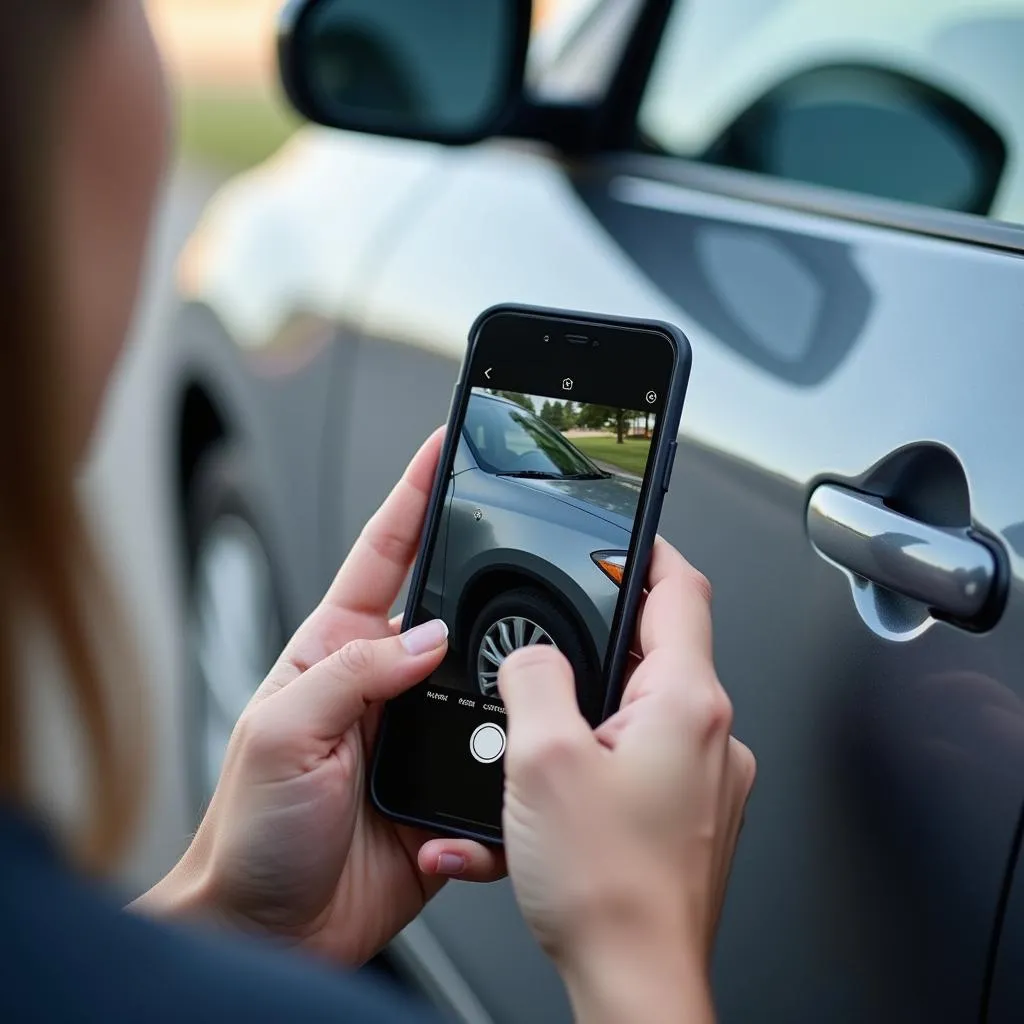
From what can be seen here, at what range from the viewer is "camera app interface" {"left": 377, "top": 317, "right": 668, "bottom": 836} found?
131cm

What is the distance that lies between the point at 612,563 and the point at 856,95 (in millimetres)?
711

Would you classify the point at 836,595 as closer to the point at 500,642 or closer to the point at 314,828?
the point at 500,642

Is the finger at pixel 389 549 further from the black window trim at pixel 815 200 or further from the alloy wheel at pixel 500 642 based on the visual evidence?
the black window trim at pixel 815 200

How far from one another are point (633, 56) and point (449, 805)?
1117 mm

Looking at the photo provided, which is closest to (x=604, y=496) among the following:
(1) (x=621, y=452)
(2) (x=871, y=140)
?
(1) (x=621, y=452)

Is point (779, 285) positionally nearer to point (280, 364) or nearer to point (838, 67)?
point (838, 67)

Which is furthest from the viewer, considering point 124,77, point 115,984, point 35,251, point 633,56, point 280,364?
point 280,364

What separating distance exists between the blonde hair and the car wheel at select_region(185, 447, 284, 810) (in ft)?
5.39

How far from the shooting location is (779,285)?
138cm

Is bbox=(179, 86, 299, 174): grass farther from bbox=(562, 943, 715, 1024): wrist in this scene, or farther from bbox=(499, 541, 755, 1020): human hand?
bbox=(562, 943, 715, 1024): wrist

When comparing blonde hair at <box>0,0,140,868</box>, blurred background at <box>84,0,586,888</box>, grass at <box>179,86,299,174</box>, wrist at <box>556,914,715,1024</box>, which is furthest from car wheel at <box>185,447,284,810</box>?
grass at <box>179,86,299,174</box>

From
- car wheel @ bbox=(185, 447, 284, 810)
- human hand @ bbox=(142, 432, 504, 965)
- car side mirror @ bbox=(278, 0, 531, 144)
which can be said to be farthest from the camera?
car wheel @ bbox=(185, 447, 284, 810)

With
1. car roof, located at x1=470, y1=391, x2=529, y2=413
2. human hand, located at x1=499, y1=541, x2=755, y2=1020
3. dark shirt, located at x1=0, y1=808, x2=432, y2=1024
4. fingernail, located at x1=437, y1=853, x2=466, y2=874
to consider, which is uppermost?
dark shirt, located at x1=0, y1=808, x2=432, y2=1024

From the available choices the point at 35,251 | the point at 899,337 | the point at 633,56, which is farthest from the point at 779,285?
the point at 35,251
